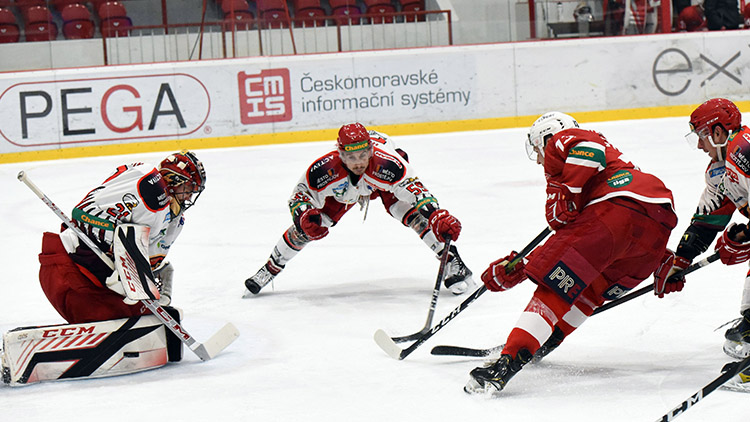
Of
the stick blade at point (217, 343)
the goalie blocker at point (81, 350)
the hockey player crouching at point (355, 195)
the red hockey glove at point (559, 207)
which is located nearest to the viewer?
the red hockey glove at point (559, 207)

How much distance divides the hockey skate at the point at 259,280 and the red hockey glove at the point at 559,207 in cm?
192

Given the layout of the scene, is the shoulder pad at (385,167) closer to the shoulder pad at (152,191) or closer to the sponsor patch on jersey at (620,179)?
the shoulder pad at (152,191)

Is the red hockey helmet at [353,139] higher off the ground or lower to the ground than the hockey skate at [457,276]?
higher

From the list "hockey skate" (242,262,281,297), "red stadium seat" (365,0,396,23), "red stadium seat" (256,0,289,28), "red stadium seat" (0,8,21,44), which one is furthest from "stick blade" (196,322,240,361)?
"red stadium seat" (365,0,396,23)

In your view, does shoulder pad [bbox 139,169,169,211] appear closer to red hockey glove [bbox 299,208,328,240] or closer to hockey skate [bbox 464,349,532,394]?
red hockey glove [bbox 299,208,328,240]

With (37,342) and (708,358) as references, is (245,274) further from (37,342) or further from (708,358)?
(708,358)

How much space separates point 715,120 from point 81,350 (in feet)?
7.57

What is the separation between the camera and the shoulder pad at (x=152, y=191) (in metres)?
3.19

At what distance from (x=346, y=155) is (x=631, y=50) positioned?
305 inches

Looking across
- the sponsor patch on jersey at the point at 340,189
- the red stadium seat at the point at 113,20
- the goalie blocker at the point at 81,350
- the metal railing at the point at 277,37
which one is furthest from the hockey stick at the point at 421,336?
the red stadium seat at the point at 113,20

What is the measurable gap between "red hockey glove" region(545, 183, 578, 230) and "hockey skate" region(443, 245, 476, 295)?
4.65ft

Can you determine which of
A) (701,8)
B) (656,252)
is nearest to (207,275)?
(656,252)

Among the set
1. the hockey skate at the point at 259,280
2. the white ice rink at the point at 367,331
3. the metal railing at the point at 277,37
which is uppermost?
the metal railing at the point at 277,37

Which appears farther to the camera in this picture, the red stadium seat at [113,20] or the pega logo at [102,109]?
the red stadium seat at [113,20]
